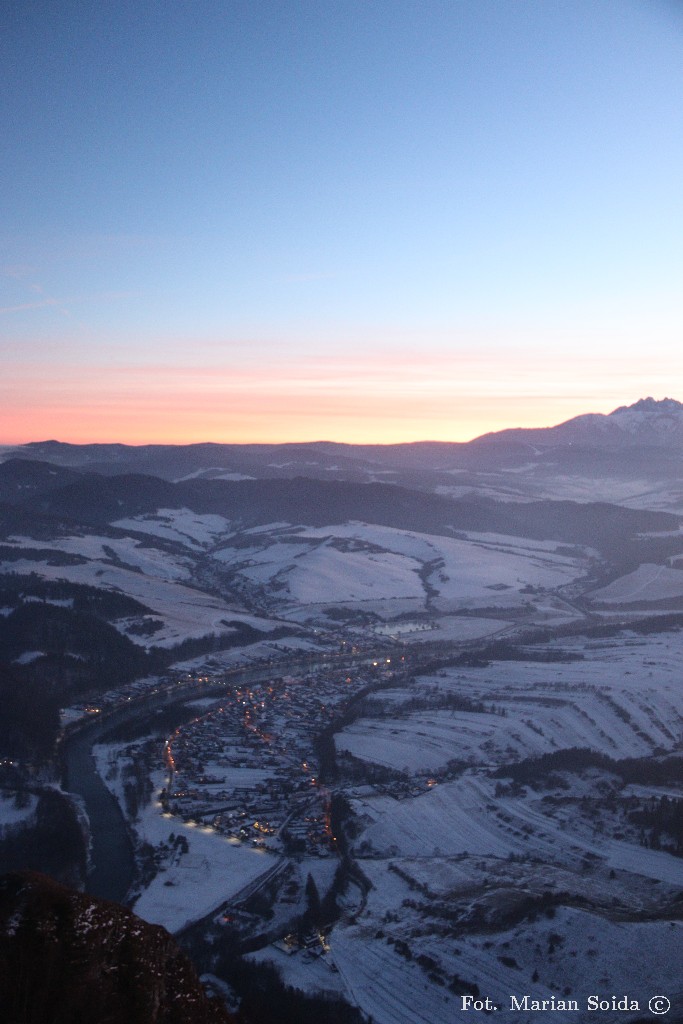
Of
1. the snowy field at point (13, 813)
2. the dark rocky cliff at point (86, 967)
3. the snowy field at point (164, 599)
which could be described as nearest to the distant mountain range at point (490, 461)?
the snowy field at point (164, 599)

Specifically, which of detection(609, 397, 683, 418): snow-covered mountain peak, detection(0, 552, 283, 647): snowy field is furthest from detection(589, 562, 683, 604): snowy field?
detection(609, 397, 683, 418): snow-covered mountain peak

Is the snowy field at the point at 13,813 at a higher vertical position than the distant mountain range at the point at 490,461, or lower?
lower

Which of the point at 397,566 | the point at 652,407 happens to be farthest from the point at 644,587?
the point at 652,407

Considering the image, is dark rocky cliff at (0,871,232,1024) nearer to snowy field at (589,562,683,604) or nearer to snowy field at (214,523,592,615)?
snowy field at (214,523,592,615)

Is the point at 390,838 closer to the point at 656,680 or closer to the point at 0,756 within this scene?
the point at 0,756

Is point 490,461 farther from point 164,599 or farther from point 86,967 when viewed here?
point 86,967

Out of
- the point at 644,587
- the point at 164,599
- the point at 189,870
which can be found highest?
the point at 164,599

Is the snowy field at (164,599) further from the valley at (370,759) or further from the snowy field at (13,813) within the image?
the snowy field at (13,813)

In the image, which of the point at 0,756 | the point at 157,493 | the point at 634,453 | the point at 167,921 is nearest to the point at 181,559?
the point at 157,493

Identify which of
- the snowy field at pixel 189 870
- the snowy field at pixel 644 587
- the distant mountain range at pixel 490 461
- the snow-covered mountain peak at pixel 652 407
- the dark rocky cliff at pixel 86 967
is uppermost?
the snow-covered mountain peak at pixel 652 407
